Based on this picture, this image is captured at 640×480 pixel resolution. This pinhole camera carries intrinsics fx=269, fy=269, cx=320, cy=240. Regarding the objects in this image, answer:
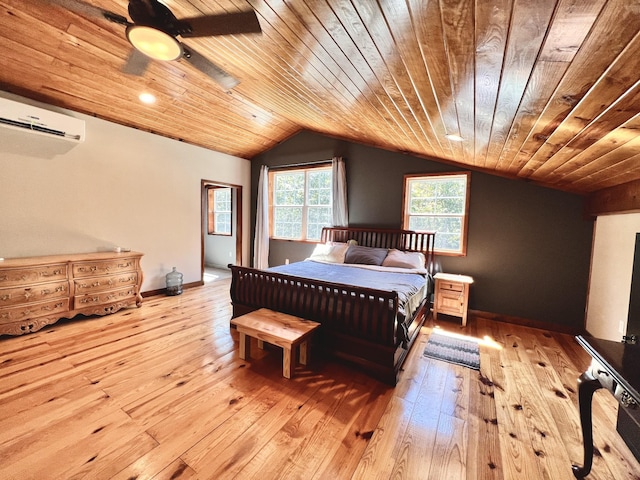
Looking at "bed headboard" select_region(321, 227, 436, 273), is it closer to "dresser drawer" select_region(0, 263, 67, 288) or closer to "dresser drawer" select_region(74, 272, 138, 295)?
"dresser drawer" select_region(74, 272, 138, 295)

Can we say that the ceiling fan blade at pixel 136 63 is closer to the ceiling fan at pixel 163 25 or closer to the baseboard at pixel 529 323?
the ceiling fan at pixel 163 25

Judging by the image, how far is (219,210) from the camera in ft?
23.2

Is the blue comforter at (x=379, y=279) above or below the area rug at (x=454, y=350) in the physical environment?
above

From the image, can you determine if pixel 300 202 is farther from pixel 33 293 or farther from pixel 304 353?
pixel 33 293

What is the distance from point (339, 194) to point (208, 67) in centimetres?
303

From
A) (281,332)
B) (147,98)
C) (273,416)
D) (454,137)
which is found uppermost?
(147,98)

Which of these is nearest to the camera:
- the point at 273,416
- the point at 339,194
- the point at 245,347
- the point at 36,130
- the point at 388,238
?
the point at 273,416

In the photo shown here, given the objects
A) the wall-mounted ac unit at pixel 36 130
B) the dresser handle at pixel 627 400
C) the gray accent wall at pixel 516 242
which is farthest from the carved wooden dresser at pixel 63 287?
the dresser handle at pixel 627 400

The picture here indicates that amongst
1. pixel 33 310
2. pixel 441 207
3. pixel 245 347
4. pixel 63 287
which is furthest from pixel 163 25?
pixel 441 207

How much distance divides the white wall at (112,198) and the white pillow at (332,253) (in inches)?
94.4

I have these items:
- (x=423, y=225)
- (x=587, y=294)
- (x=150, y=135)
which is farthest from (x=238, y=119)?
(x=587, y=294)

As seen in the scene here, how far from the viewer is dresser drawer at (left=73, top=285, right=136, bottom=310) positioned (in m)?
3.27

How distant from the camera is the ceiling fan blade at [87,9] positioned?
60.9 inches

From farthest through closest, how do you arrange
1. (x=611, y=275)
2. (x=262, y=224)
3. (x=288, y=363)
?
(x=262, y=224) → (x=611, y=275) → (x=288, y=363)
